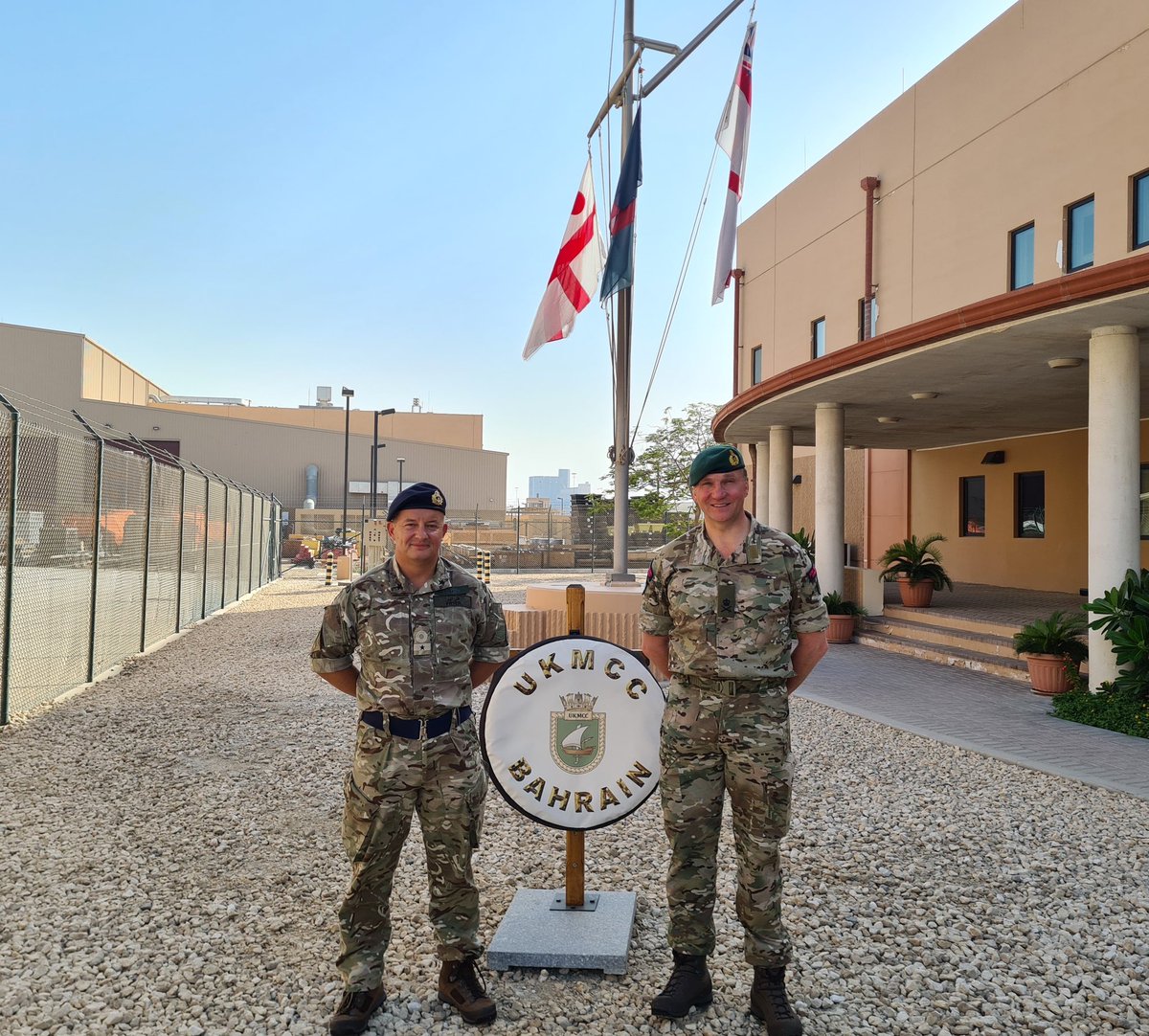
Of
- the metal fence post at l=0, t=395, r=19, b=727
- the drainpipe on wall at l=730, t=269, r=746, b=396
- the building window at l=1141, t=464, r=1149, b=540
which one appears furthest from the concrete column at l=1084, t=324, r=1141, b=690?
the drainpipe on wall at l=730, t=269, r=746, b=396

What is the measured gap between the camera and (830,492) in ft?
41.2

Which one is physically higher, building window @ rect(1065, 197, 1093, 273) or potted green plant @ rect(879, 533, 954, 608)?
building window @ rect(1065, 197, 1093, 273)

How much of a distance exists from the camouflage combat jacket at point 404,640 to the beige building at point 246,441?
48.5 m

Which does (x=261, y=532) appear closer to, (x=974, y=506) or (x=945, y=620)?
(x=974, y=506)

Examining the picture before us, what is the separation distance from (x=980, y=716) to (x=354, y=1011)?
662 centimetres

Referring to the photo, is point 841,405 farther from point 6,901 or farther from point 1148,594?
point 6,901

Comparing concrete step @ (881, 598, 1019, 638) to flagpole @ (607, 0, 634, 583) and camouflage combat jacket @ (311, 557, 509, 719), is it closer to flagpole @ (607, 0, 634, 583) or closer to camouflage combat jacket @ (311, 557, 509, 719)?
flagpole @ (607, 0, 634, 583)

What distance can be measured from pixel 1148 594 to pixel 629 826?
5477 millimetres

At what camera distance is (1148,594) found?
756cm

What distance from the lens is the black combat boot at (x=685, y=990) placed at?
2885mm

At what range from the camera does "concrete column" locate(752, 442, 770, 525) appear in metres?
16.4

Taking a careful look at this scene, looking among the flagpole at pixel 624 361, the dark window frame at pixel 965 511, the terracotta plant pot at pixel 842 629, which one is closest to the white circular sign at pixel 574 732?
the flagpole at pixel 624 361

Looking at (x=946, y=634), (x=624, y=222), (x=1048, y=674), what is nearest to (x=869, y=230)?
(x=624, y=222)

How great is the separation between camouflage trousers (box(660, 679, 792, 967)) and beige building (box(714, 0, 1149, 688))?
18.7 feet
